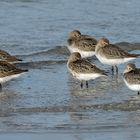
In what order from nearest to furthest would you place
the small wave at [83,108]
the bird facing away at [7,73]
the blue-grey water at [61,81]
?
1. the blue-grey water at [61,81]
2. the small wave at [83,108]
3. the bird facing away at [7,73]

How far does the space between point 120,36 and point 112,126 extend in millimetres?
8931

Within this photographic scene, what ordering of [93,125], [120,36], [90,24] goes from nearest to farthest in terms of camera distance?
1. [93,125]
2. [120,36]
3. [90,24]

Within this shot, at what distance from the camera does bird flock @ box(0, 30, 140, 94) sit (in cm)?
1294

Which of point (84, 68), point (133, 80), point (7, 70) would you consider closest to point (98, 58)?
point (84, 68)

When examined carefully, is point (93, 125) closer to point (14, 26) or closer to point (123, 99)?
point (123, 99)

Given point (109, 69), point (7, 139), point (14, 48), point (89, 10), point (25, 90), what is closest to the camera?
point (7, 139)

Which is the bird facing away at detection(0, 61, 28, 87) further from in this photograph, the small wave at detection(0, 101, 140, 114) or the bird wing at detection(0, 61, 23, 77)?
the small wave at detection(0, 101, 140, 114)

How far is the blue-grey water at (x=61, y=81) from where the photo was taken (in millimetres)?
10484

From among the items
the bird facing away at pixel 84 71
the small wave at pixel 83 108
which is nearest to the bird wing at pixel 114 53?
the bird facing away at pixel 84 71

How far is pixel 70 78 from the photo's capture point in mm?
14375

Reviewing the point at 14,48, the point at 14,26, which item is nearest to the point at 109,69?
the point at 14,48

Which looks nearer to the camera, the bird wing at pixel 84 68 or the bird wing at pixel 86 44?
the bird wing at pixel 84 68

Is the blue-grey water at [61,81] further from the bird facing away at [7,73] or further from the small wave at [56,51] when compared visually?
the bird facing away at [7,73]

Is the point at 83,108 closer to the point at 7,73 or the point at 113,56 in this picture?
the point at 7,73
